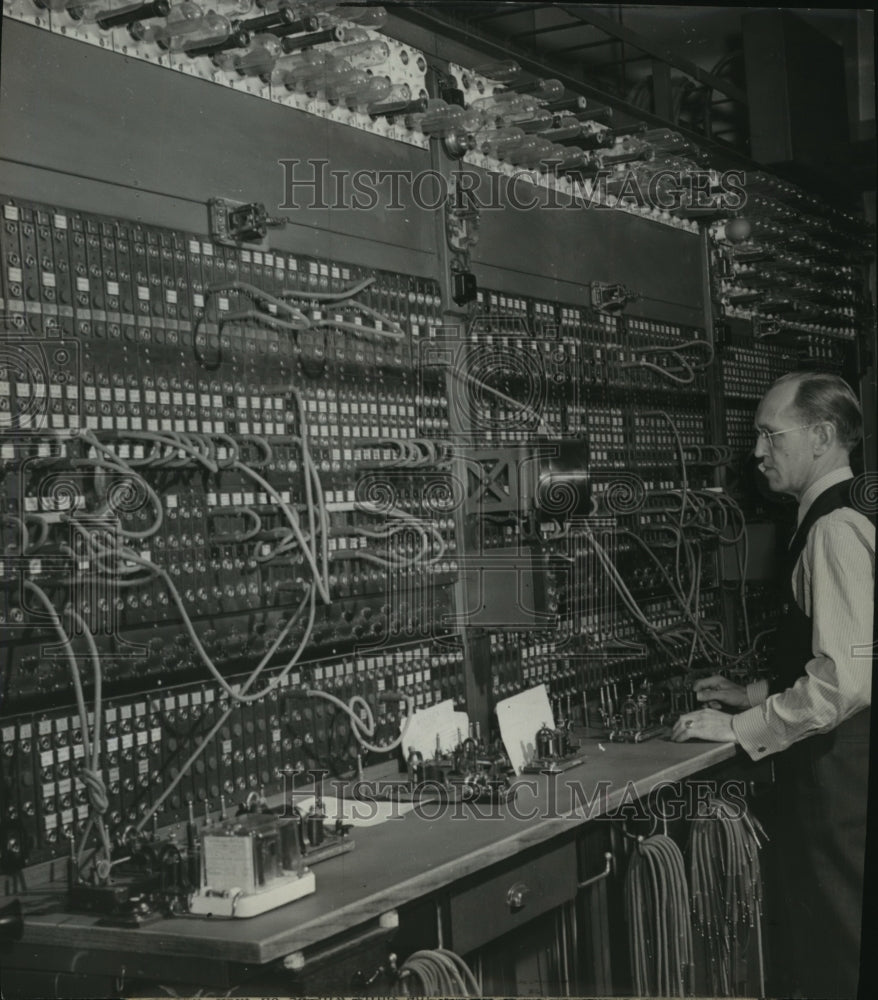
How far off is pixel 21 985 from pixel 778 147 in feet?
10.1

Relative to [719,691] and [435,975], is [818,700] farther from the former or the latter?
[435,975]

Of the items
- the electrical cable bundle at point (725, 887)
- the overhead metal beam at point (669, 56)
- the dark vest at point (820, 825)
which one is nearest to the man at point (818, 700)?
the dark vest at point (820, 825)

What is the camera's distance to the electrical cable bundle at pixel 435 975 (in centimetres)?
261

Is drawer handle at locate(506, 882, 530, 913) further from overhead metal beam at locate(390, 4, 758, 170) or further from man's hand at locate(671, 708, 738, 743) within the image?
overhead metal beam at locate(390, 4, 758, 170)

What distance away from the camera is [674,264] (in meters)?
4.12

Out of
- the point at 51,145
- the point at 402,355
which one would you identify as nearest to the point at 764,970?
the point at 402,355

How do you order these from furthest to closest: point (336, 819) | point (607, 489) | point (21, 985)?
point (607, 489), point (336, 819), point (21, 985)

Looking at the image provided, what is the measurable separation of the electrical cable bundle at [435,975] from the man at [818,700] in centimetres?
105

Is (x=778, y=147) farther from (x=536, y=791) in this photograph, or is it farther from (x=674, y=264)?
(x=536, y=791)

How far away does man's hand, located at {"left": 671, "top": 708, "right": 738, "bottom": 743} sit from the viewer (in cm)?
344

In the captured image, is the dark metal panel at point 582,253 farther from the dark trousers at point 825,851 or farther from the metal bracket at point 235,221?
the dark trousers at point 825,851

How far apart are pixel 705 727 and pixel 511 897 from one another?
3.15 feet

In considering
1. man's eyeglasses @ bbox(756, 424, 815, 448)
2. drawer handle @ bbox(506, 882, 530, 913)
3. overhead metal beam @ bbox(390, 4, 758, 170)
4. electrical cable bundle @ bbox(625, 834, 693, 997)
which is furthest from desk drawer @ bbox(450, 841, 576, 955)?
overhead metal beam @ bbox(390, 4, 758, 170)

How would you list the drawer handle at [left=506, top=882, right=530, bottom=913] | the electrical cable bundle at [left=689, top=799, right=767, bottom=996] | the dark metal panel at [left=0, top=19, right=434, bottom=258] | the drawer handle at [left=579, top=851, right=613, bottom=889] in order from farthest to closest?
1. the electrical cable bundle at [left=689, top=799, right=767, bottom=996]
2. the drawer handle at [left=579, top=851, right=613, bottom=889]
3. the drawer handle at [left=506, top=882, right=530, bottom=913]
4. the dark metal panel at [left=0, top=19, right=434, bottom=258]
